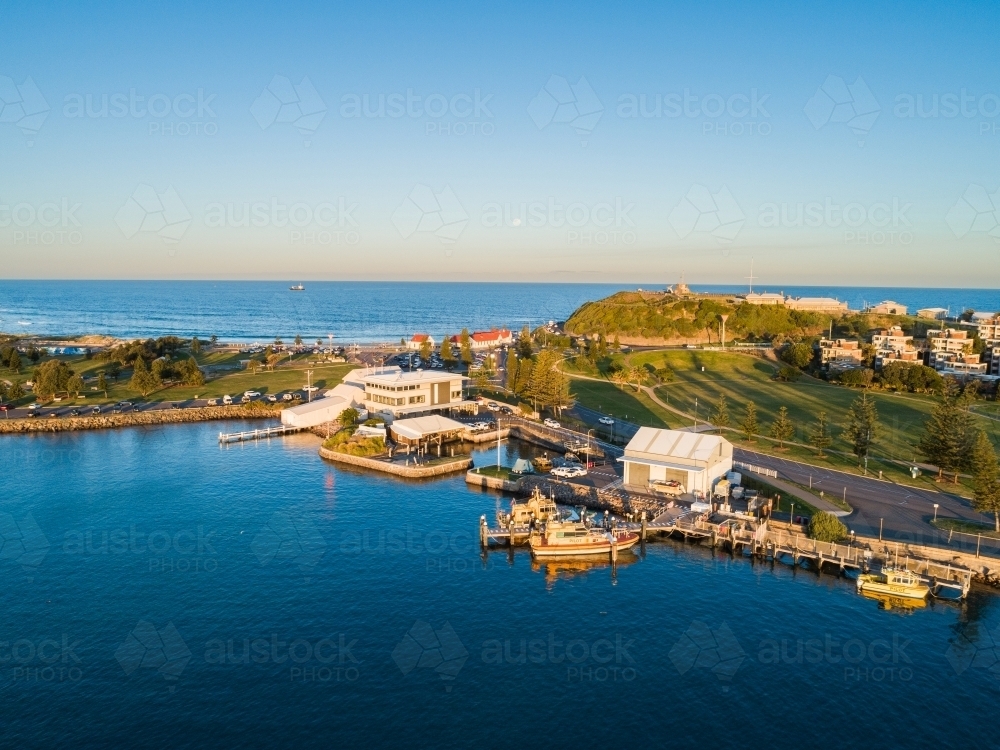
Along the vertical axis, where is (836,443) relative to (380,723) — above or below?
above

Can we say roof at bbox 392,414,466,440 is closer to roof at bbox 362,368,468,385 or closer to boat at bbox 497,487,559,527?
roof at bbox 362,368,468,385

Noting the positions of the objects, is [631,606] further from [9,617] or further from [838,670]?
[9,617]

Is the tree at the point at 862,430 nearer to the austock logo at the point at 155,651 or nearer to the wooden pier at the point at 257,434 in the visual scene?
the austock logo at the point at 155,651

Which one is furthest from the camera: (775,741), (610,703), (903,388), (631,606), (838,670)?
(903,388)

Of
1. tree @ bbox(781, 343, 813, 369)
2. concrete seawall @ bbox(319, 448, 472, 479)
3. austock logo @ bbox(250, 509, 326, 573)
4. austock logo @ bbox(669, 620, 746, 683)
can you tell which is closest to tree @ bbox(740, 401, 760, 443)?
concrete seawall @ bbox(319, 448, 472, 479)

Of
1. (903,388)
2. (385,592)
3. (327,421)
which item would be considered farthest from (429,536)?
(903,388)

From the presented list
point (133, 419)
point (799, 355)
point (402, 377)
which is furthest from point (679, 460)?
point (133, 419)

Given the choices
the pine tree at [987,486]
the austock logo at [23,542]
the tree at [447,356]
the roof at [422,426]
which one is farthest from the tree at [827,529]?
the tree at [447,356]
